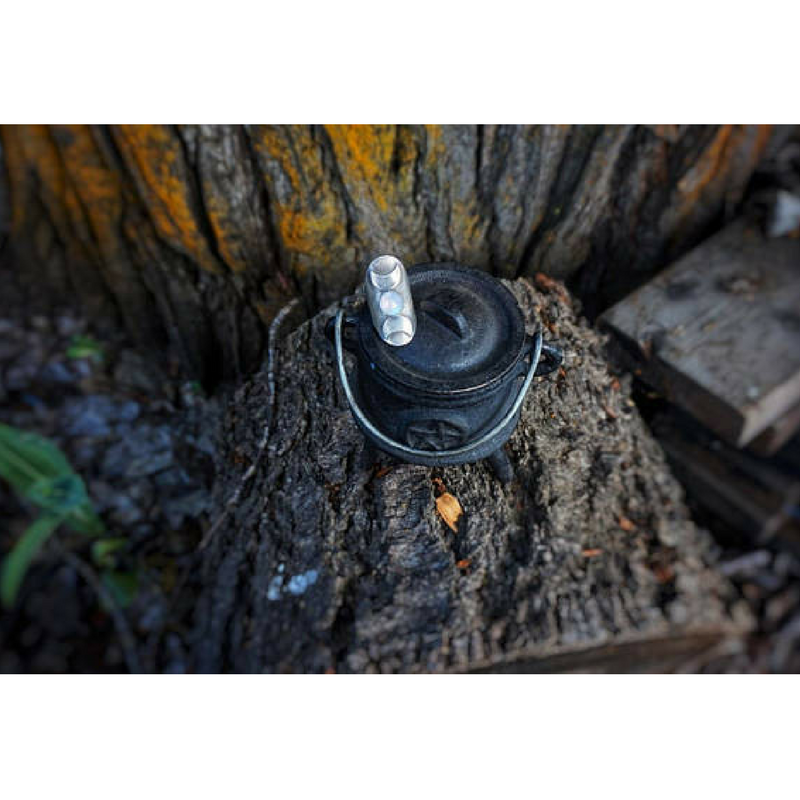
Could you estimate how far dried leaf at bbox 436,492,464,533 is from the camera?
1370 millimetres

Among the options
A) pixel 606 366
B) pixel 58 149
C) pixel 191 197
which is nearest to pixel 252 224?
pixel 191 197

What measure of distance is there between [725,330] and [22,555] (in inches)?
68.1

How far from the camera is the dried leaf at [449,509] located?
1.37m

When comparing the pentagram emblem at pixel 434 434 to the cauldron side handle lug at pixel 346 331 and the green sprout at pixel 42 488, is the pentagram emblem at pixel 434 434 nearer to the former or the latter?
the cauldron side handle lug at pixel 346 331

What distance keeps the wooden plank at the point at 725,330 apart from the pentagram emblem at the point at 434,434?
59 cm

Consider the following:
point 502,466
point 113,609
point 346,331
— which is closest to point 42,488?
point 113,609

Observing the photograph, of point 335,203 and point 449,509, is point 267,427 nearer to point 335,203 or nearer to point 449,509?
point 449,509

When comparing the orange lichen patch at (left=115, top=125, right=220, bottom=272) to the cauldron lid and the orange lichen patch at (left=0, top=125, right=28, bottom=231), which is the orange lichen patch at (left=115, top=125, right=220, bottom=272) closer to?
the orange lichen patch at (left=0, top=125, right=28, bottom=231)

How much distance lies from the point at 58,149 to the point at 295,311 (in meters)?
0.77

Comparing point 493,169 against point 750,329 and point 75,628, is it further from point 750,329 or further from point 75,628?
point 75,628

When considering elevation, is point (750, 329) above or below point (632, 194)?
below

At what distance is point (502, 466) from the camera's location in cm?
140

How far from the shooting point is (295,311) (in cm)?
182
